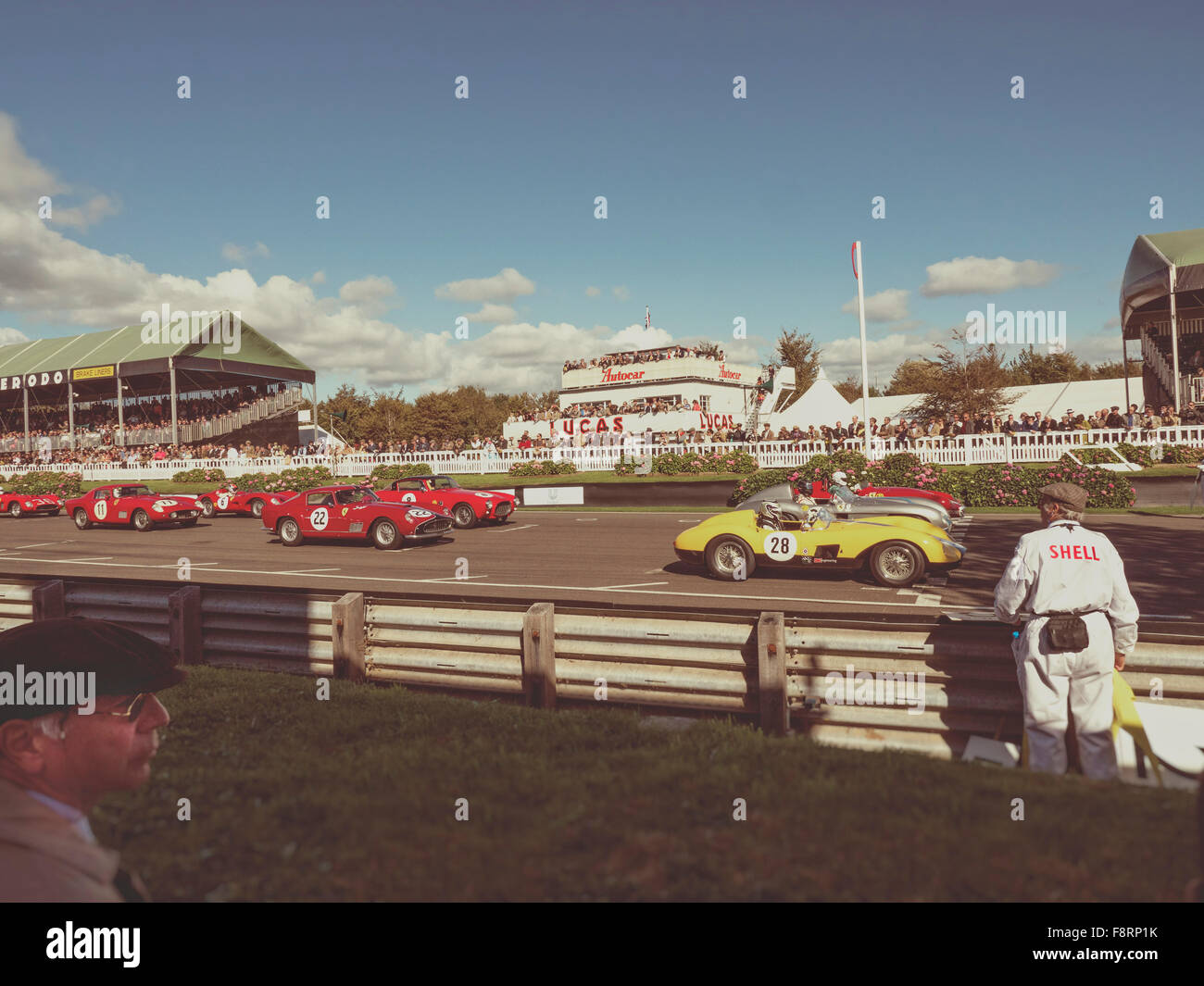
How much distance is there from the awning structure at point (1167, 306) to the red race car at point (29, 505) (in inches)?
1628

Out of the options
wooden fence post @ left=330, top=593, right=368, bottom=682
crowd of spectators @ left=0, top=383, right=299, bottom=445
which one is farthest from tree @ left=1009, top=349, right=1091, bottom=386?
wooden fence post @ left=330, top=593, right=368, bottom=682

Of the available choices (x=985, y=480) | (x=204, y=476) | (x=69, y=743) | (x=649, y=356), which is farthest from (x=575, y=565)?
(x=649, y=356)

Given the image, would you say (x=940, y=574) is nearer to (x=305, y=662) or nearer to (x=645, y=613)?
(x=645, y=613)

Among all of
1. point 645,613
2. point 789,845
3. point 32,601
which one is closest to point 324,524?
point 32,601

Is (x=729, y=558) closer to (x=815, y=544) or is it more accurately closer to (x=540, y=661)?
(x=815, y=544)

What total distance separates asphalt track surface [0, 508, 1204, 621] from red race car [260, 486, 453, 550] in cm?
37

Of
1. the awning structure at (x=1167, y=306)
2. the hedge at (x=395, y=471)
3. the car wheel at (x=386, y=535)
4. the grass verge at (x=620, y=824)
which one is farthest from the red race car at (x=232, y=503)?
the awning structure at (x=1167, y=306)

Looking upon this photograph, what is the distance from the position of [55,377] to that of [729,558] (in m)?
52.9

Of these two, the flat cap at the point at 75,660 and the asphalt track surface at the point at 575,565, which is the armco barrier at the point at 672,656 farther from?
the flat cap at the point at 75,660

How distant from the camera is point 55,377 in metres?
50.7

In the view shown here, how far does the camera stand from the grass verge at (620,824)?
2.97 metres

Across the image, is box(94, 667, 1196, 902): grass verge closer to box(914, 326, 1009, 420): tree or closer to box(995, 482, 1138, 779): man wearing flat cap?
box(995, 482, 1138, 779): man wearing flat cap
